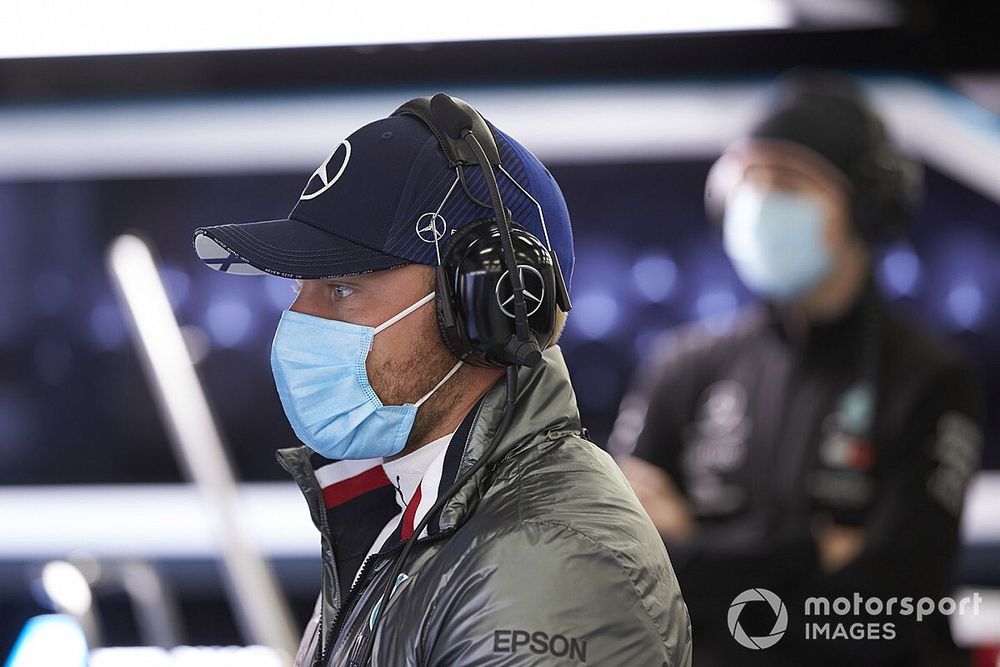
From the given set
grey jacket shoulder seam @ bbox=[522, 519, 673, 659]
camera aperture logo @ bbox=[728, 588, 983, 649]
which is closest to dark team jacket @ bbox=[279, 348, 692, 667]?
grey jacket shoulder seam @ bbox=[522, 519, 673, 659]

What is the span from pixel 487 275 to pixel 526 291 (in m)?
0.04

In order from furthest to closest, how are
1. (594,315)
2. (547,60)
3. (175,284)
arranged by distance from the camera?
(175,284)
(594,315)
(547,60)

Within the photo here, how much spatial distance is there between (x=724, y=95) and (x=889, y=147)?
51 cm

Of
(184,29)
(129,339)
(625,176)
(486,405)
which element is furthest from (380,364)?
(129,339)

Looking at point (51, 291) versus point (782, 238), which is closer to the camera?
point (782, 238)

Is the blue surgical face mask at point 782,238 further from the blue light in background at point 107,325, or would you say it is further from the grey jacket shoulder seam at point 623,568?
the blue light in background at point 107,325

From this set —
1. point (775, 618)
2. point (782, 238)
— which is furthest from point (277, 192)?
point (775, 618)

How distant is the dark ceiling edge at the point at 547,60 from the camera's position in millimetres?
2389

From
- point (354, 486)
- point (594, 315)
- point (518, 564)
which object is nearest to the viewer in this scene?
point (518, 564)

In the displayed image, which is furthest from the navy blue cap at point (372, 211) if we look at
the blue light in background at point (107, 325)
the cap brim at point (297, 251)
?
the blue light in background at point (107, 325)

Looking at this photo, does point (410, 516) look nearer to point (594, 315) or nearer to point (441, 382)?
point (441, 382)

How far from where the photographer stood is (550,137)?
264 centimetres

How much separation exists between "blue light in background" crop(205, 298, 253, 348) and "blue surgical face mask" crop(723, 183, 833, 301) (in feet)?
4.57

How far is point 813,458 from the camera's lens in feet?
6.75
